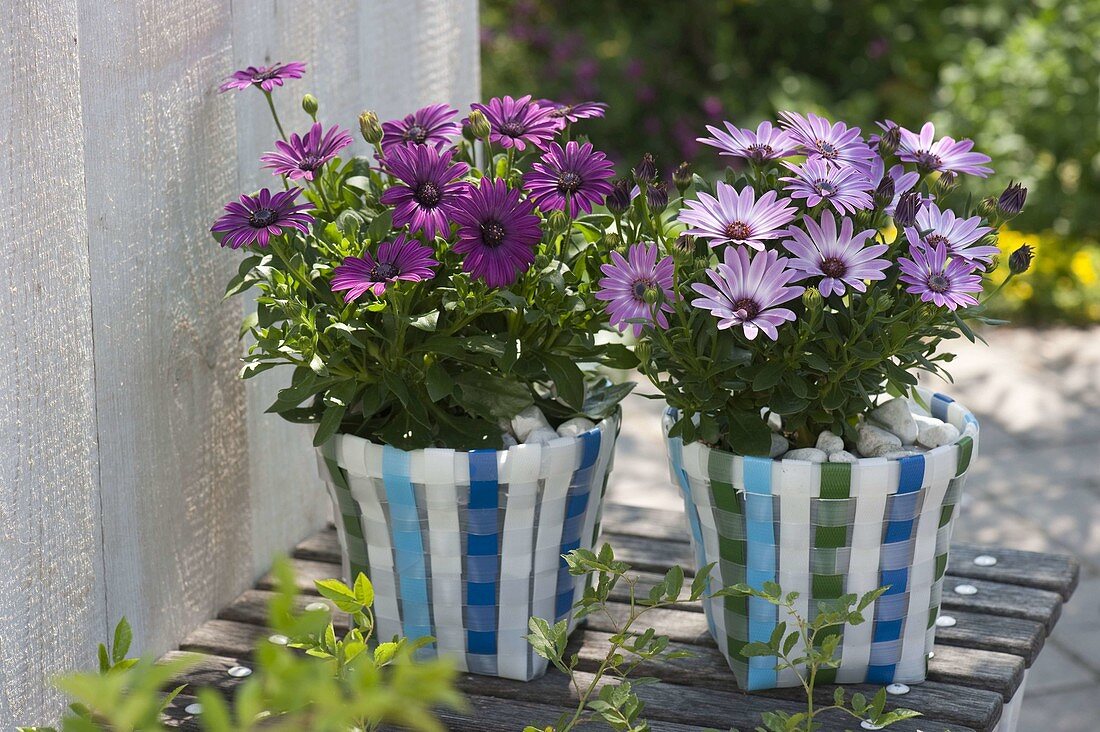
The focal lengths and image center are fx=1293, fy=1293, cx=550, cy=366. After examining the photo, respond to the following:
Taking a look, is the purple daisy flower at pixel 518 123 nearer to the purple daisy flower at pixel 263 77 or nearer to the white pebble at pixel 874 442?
the purple daisy flower at pixel 263 77

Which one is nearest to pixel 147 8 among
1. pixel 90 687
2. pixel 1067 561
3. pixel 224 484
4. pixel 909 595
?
pixel 224 484

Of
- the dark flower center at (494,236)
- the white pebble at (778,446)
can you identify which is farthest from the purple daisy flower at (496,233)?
the white pebble at (778,446)

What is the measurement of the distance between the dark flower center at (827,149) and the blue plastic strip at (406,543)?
0.52 meters

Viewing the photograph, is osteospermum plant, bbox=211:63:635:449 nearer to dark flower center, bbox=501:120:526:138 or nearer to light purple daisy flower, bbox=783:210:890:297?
dark flower center, bbox=501:120:526:138

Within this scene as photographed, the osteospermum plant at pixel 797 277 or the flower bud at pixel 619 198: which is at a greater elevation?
the flower bud at pixel 619 198

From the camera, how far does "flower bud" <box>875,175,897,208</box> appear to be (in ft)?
4.19

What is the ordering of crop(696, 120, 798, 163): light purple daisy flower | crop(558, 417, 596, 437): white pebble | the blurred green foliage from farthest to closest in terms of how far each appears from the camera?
the blurred green foliage
crop(558, 417, 596, 437): white pebble
crop(696, 120, 798, 163): light purple daisy flower

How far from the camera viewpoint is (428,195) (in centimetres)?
129

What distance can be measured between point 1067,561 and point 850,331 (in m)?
0.65

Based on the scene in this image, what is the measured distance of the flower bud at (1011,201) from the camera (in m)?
1.30

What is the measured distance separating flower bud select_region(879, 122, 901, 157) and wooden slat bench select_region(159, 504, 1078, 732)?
0.57 m

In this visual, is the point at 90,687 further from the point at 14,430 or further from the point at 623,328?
the point at 623,328

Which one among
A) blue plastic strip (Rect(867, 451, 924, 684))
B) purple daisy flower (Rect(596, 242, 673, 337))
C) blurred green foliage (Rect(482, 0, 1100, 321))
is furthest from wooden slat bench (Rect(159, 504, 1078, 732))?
blurred green foliage (Rect(482, 0, 1100, 321))

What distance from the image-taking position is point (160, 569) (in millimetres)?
1480
